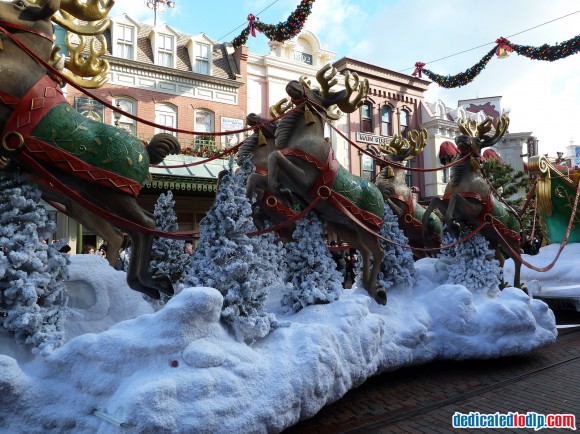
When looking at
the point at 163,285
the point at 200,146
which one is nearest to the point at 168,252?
the point at 163,285

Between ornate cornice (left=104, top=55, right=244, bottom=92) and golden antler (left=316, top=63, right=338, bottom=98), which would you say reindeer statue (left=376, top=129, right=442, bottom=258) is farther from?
ornate cornice (left=104, top=55, right=244, bottom=92)

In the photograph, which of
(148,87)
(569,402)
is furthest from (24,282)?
(148,87)

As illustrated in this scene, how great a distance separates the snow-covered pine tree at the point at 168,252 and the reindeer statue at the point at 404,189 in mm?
3348

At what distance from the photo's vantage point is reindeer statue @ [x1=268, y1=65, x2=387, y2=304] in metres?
4.65

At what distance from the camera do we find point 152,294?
12.6ft

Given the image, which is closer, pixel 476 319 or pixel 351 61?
pixel 476 319

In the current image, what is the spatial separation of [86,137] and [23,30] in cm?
76

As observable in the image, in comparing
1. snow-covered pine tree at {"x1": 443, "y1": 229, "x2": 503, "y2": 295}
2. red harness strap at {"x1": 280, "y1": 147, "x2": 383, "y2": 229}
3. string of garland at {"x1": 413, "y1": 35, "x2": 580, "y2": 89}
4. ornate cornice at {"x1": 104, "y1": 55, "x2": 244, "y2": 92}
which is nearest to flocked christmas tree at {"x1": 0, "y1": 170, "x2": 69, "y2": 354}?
red harness strap at {"x1": 280, "y1": 147, "x2": 383, "y2": 229}

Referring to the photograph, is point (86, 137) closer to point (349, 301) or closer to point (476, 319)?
point (349, 301)

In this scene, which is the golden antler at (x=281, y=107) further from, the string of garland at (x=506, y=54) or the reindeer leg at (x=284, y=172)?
the string of garland at (x=506, y=54)

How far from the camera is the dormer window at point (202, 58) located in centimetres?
1689

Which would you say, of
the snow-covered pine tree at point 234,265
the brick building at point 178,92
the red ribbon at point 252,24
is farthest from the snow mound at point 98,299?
the red ribbon at point 252,24

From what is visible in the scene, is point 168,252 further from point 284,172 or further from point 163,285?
point 284,172

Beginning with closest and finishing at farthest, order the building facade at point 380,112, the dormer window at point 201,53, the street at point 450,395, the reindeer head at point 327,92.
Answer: the street at point 450,395
the reindeer head at point 327,92
the dormer window at point 201,53
the building facade at point 380,112
